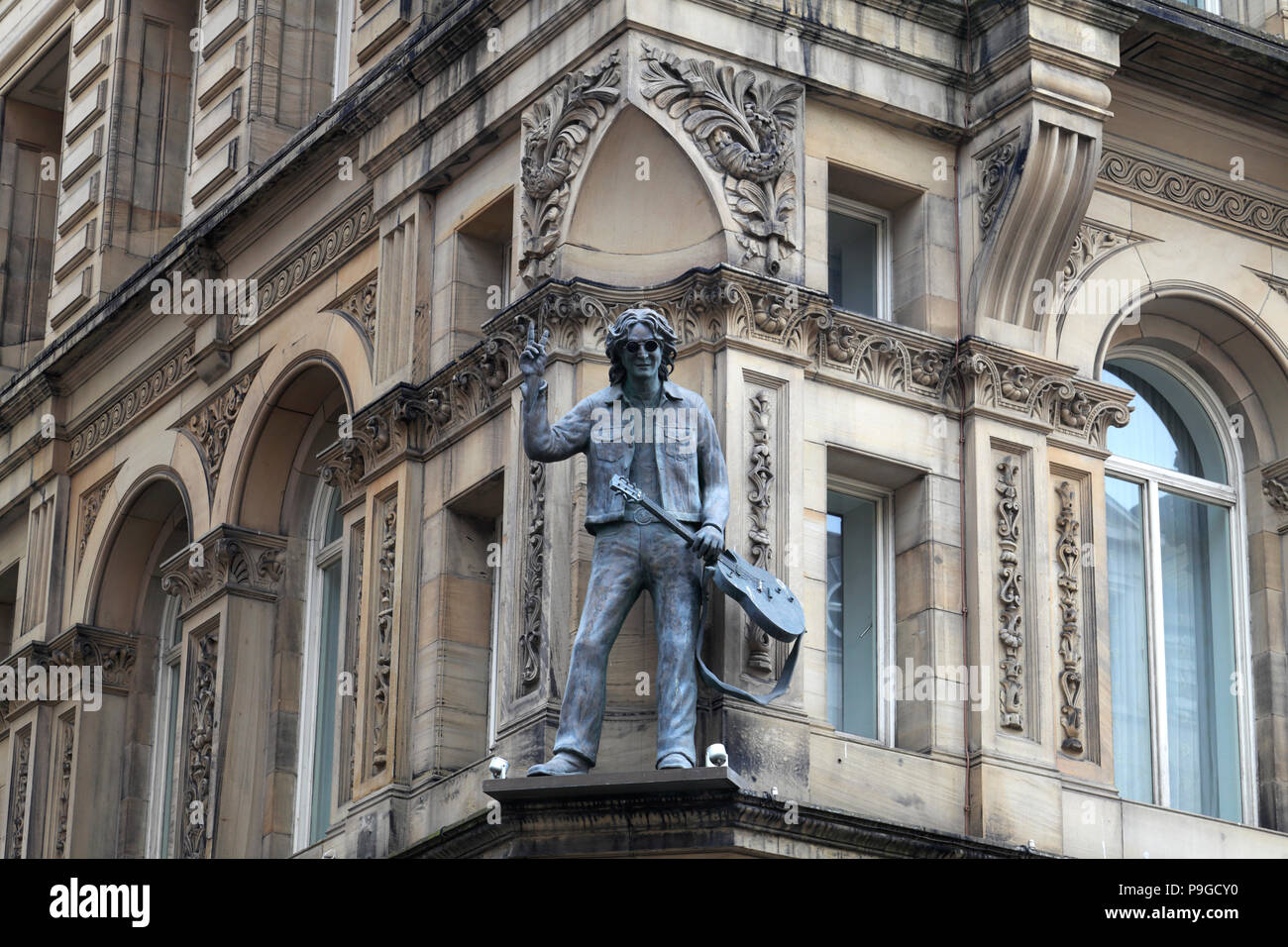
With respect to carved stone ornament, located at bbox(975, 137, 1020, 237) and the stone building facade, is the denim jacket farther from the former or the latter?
carved stone ornament, located at bbox(975, 137, 1020, 237)

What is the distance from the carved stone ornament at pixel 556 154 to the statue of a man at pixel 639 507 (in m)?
1.62

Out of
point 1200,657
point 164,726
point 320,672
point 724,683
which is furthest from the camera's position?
point 164,726

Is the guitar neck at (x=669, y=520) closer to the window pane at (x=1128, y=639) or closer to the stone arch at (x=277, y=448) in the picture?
the window pane at (x=1128, y=639)

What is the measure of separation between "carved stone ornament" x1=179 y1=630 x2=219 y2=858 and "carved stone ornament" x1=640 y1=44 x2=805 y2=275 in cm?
747

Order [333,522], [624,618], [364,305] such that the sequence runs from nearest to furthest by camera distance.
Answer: [624,618] < [364,305] < [333,522]

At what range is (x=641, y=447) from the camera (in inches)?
821

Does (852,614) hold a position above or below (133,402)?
below

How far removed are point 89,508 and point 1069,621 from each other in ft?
38.3

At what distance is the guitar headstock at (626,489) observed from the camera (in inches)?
806

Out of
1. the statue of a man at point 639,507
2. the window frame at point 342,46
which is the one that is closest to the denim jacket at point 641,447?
the statue of a man at point 639,507

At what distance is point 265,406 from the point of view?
2675cm

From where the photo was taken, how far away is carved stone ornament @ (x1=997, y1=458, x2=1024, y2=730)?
22.0 meters

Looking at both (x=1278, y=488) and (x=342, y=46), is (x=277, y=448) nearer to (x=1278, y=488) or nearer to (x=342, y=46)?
(x=342, y=46)

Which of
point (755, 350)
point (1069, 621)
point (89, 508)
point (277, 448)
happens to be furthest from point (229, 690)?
→ point (1069, 621)
